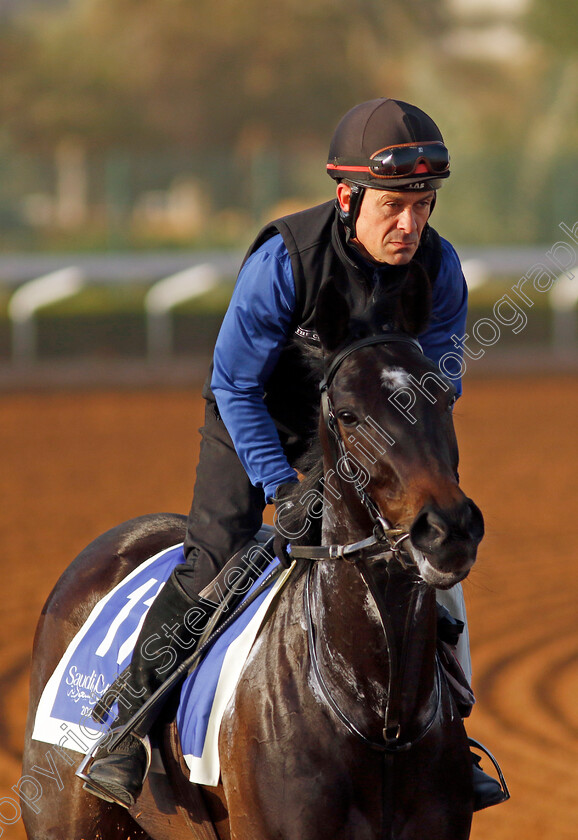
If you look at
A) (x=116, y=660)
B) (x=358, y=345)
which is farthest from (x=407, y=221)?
(x=116, y=660)

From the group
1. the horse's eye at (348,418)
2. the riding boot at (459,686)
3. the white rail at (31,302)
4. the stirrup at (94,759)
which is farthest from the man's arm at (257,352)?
the white rail at (31,302)

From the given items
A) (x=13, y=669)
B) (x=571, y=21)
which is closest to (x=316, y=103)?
(x=571, y=21)

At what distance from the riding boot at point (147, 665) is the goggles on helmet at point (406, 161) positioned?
1388mm

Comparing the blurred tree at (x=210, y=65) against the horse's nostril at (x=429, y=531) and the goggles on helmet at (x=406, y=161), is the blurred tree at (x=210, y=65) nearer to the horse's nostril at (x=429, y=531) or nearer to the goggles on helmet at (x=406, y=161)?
the goggles on helmet at (x=406, y=161)

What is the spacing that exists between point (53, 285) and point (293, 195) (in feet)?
27.5

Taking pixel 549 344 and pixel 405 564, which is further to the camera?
pixel 549 344

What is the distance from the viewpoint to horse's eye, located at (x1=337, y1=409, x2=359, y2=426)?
275cm

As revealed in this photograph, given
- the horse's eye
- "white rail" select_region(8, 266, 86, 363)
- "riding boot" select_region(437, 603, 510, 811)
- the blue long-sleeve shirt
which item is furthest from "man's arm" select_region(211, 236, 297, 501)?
"white rail" select_region(8, 266, 86, 363)

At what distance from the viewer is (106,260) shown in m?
21.5

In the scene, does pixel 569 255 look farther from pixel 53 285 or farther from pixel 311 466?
pixel 311 466

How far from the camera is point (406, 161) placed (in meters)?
3.01

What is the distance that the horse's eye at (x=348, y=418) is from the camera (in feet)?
9.04

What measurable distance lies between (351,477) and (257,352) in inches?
22.5

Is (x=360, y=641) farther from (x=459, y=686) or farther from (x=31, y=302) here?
(x=31, y=302)
